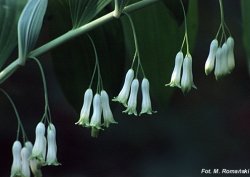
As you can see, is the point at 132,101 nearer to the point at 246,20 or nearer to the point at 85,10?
the point at 85,10

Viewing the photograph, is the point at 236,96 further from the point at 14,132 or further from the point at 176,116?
the point at 14,132

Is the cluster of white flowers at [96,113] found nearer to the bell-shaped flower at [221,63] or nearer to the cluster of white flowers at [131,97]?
the cluster of white flowers at [131,97]

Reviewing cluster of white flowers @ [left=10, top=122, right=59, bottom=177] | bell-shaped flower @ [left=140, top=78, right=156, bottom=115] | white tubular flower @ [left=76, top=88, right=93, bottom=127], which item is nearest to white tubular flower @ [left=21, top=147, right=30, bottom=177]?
cluster of white flowers @ [left=10, top=122, right=59, bottom=177]

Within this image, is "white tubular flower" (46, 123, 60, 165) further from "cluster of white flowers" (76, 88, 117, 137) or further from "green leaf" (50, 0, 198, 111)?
"green leaf" (50, 0, 198, 111)

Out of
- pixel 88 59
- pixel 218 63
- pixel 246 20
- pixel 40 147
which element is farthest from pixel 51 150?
pixel 246 20

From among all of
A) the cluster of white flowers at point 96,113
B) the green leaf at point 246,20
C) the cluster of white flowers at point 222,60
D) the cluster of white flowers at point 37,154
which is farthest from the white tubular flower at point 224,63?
the cluster of white flowers at point 37,154

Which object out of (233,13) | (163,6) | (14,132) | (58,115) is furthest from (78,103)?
(233,13)
